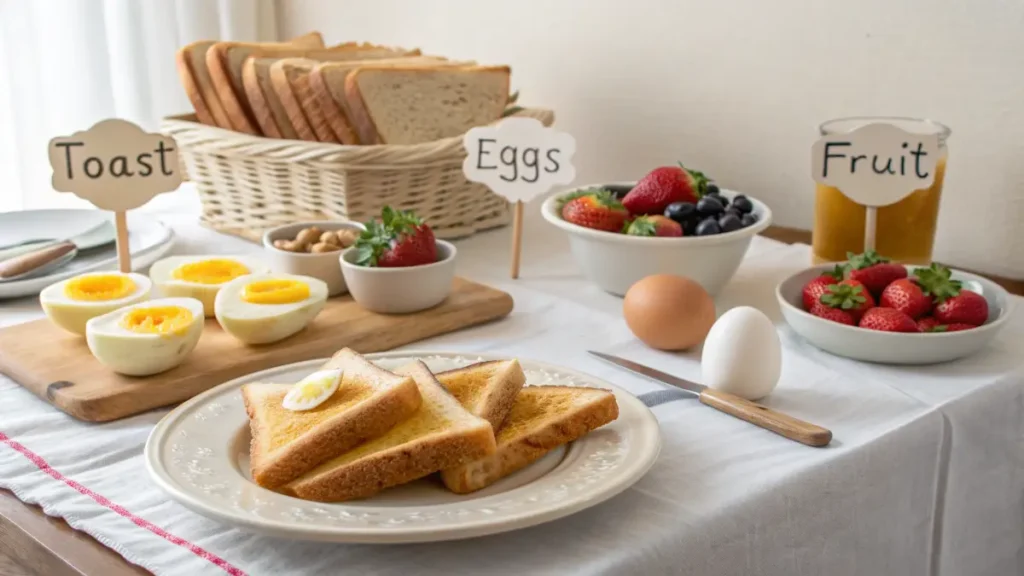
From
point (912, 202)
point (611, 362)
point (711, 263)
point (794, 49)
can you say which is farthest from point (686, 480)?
point (794, 49)

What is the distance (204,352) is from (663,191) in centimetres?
63

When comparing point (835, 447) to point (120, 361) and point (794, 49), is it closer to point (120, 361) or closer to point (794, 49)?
point (120, 361)

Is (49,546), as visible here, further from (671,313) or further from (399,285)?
(671,313)

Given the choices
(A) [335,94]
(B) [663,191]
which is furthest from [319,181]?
(B) [663,191]

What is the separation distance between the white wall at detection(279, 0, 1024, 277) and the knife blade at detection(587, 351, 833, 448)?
2.36 feet

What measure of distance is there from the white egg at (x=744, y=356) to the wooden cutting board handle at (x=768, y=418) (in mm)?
20

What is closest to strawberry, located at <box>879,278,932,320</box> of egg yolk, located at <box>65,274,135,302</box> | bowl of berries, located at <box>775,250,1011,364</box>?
bowl of berries, located at <box>775,250,1011,364</box>

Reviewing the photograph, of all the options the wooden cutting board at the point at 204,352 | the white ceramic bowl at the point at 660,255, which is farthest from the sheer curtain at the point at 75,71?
the white ceramic bowl at the point at 660,255

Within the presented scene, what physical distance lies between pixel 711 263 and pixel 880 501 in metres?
0.44

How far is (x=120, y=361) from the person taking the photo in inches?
40.8

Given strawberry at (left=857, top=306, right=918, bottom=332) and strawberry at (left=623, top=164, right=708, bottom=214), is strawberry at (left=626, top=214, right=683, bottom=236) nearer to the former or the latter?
strawberry at (left=623, top=164, right=708, bottom=214)

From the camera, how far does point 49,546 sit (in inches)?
30.8

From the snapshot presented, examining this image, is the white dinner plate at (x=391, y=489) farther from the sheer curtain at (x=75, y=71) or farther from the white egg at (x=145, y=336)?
the sheer curtain at (x=75, y=71)

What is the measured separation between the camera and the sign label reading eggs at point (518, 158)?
4.66 ft
